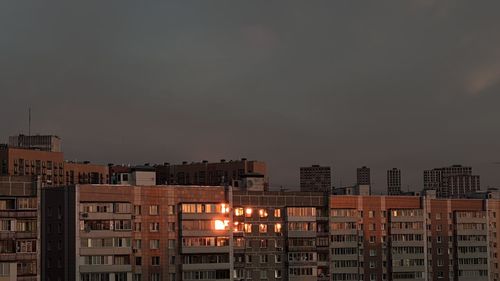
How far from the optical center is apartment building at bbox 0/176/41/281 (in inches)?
4855

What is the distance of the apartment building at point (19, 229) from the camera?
123 metres

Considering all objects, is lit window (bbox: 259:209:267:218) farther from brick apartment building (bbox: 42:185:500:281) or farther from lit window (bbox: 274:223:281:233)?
lit window (bbox: 274:223:281:233)

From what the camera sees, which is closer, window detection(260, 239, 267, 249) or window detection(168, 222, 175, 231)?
window detection(168, 222, 175, 231)

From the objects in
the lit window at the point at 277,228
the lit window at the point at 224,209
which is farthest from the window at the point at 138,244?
the lit window at the point at 277,228

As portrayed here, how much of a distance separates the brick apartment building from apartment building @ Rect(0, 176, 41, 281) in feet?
54.9

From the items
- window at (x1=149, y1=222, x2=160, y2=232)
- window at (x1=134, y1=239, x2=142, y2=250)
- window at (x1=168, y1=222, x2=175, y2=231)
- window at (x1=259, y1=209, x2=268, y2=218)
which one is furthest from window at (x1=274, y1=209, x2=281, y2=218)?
window at (x1=134, y1=239, x2=142, y2=250)

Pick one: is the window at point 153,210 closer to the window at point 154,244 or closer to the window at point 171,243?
the window at point 154,244

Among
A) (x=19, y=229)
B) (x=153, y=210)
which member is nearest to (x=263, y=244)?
(x=153, y=210)

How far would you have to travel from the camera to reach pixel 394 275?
7544 inches

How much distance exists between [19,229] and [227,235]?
4217cm

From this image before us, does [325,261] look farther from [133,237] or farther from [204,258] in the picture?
[133,237]

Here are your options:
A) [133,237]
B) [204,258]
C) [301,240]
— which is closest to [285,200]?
[301,240]

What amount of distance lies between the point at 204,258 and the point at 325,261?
27770 millimetres

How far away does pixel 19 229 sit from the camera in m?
127
